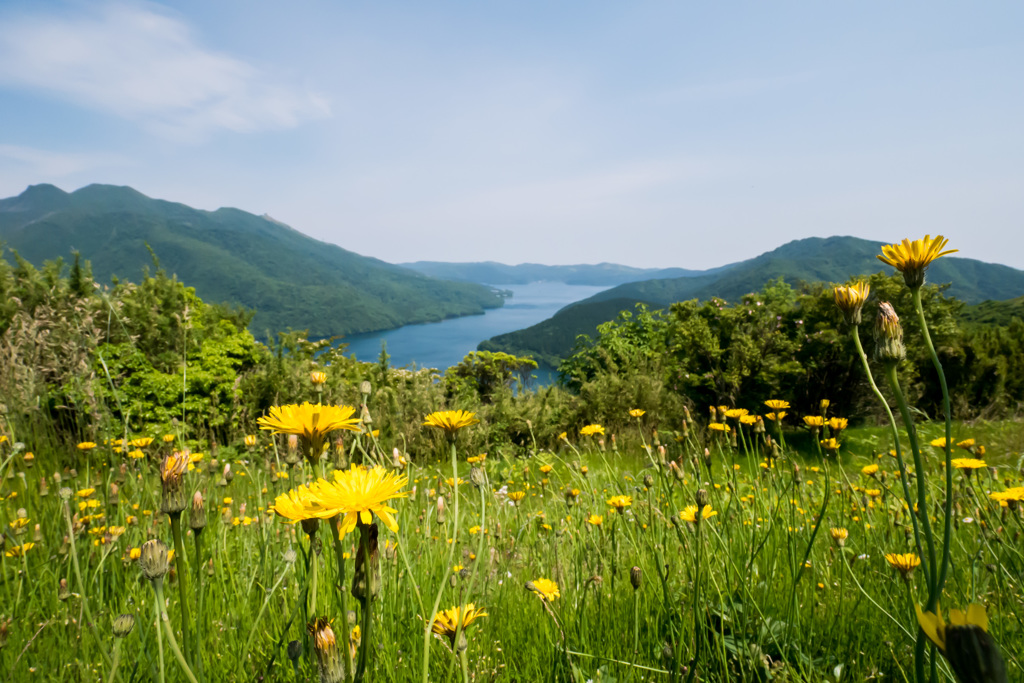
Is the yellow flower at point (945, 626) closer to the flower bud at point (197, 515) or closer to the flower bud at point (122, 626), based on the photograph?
the flower bud at point (197, 515)

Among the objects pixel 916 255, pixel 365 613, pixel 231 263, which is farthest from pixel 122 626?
pixel 231 263

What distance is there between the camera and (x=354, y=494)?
2.50 feet

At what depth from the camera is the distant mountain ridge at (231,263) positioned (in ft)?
293

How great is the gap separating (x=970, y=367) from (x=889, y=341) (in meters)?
9.42

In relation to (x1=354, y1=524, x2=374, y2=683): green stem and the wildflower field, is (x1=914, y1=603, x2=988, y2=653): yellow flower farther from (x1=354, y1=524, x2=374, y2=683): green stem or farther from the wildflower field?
(x1=354, y1=524, x2=374, y2=683): green stem

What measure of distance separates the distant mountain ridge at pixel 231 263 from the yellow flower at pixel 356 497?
75.2 meters

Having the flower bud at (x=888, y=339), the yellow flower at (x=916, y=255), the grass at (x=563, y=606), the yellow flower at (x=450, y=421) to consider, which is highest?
the yellow flower at (x=916, y=255)

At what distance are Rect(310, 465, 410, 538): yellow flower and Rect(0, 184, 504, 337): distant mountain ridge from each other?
75.2m

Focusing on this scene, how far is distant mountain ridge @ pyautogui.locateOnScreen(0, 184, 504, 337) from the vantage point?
89.3m

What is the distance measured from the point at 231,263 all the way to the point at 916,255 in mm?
126014

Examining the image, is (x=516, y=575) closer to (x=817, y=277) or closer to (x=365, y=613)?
(x=365, y=613)

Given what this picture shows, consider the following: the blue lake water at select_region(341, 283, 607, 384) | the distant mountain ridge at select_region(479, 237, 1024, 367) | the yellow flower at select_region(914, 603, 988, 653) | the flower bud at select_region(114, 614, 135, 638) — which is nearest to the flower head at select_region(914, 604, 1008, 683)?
the yellow flower at select_region(914, 603, 988, 653)

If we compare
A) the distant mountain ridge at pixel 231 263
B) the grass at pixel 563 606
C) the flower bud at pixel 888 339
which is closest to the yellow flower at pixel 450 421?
the grass at pixel 563 606

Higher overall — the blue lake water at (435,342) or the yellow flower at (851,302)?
the yellow flower at (851,302)
